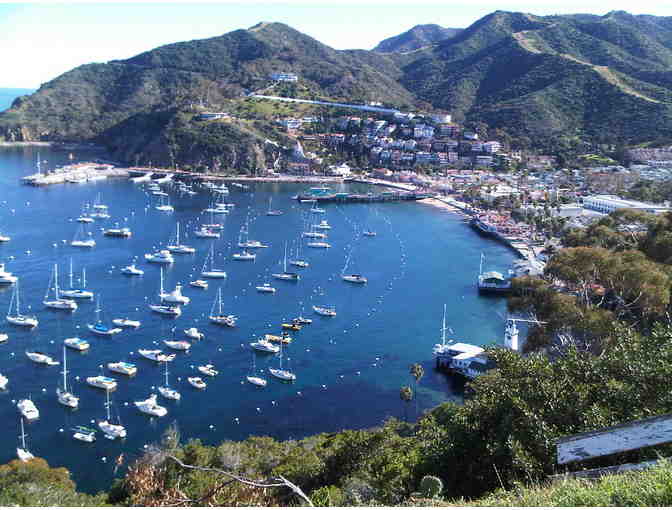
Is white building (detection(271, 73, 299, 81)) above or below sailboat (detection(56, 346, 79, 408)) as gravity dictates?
above

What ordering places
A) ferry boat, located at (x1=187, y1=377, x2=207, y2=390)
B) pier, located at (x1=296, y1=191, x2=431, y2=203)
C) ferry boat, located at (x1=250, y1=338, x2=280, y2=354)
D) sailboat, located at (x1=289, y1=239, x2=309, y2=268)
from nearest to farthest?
ferry boat, located at (x1=187, y1=377, x2=207, y2=390), ferry boat, located at (x1=250, y1=338, x2=280, y2=354), sailboat, located at (x1=289, y1=239, x2=309, y2=268), pier, located at (x1=296, y1=191, x2=431, y2=203)

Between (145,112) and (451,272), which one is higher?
(145,112)

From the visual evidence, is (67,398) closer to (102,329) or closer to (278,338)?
(102,329)

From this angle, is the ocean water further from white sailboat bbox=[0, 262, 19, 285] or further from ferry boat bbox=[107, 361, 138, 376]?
white sailboat bbox=[0, 262, 19, 285]

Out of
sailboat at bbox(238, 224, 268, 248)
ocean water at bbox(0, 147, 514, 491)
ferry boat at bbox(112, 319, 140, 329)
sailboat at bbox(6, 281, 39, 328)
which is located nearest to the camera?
ocean water at bbox(0, 147, 514, 491)

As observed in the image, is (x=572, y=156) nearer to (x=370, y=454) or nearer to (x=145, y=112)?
(x=145, y=112)

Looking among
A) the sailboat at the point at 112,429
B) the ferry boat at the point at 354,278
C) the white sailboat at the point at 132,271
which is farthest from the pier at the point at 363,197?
the sailboat at the point at 112,429

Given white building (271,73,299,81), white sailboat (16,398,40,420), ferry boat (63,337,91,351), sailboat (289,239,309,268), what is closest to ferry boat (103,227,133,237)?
sailboat (289,239,309,268)

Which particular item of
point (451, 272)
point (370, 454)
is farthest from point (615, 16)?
point (370, 454)
